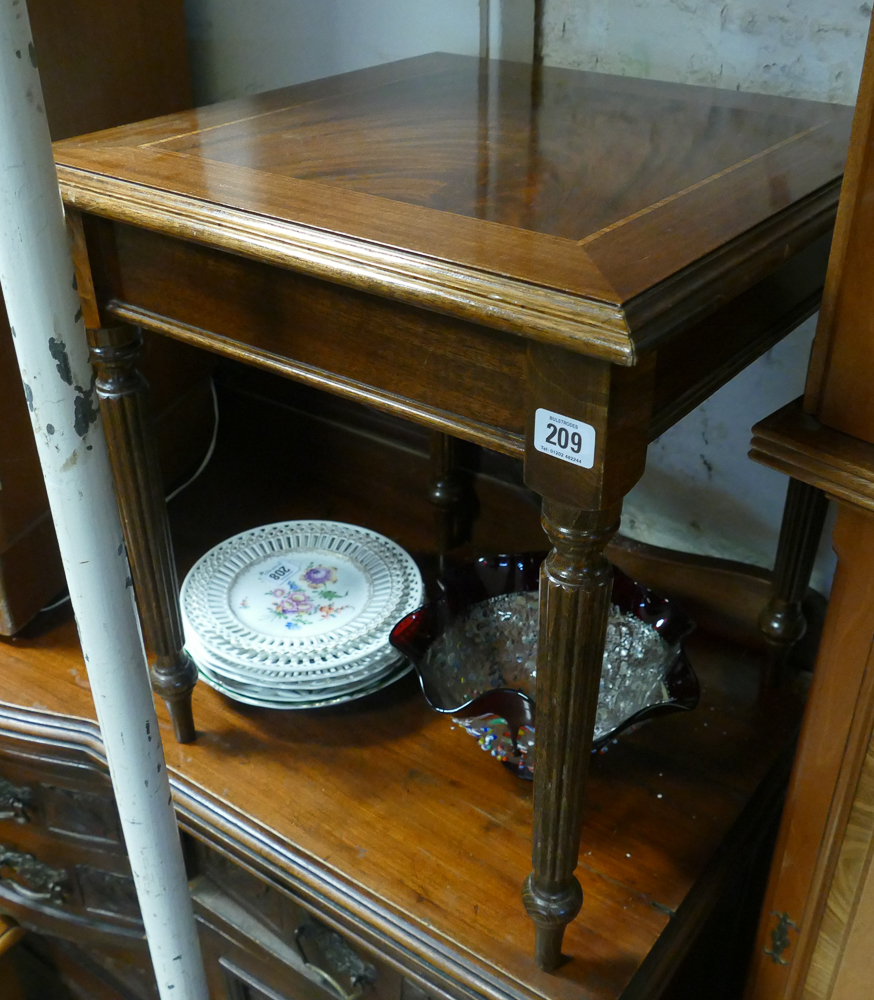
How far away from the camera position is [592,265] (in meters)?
0.48

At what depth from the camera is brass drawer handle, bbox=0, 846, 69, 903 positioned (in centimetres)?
103

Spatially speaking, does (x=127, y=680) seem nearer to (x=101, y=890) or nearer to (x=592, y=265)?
(x=592, y=265)

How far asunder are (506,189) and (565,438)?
0.61 ft

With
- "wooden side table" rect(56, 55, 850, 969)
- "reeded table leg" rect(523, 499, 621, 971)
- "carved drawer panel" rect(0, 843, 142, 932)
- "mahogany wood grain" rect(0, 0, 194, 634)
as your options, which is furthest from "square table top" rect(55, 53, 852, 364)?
"carved drawer panel" rect(0, 843, 142, 932)

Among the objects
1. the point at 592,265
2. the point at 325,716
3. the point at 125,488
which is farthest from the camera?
the point at 325,716

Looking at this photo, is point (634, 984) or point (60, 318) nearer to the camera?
point (60, 318)

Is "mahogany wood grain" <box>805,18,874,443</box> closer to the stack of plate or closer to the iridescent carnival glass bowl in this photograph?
the iridescent carnival glass bowl

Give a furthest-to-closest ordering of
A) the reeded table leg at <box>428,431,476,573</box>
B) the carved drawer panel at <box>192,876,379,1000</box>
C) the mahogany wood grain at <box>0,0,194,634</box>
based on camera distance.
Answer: the reeded table leg at <box>428,431,476,573</box> → the mahogany wood grain at <box>0,0,194,634</box> → the carved drawer panel at <box>192,876,379,1000</box>

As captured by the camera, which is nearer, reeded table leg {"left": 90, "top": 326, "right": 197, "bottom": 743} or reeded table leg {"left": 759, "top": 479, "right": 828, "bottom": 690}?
reeded table leg {"left": 90, "top": 326, "right": 197, "bottom": 743}

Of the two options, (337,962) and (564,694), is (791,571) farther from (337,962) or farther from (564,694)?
(337,962)

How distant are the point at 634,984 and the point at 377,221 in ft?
1.77

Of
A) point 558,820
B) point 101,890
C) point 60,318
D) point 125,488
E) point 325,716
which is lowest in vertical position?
point 101,890

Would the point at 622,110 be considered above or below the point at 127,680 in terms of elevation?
above

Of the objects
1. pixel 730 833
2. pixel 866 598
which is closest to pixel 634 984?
pixel 730 833
